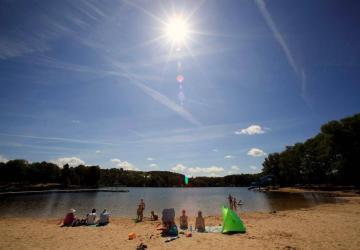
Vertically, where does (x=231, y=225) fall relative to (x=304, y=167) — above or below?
below

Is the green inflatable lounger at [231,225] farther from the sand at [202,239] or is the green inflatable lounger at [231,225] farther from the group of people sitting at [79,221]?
the group of people sitting at [79,221]

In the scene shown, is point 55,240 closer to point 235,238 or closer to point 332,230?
point 235,238

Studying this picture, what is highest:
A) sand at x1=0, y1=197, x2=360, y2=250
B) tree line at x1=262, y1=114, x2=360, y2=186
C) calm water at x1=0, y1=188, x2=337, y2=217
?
tree line at x1=262, y1=114, x2=360, y2=186

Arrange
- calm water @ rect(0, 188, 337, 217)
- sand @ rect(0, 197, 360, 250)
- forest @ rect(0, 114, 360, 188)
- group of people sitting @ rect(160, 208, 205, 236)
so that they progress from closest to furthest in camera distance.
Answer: sand @ rect(0, 197, 360, 250)
group of people sitting @ rect(160, 208, 205, 236)
calm water @ rect(0, 188, 337, 217)
forest @ rect(0, 114, 360, 188)

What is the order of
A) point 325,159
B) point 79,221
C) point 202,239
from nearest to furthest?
point 202,239 → point 79,221 → point 325,159

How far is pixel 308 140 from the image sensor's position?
338 ft

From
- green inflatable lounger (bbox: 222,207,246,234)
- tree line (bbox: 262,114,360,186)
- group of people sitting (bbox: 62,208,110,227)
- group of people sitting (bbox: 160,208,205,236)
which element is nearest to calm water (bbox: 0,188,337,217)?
group of people sitting (bbox: 62,208,110,227)

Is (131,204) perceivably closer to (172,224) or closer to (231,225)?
(172,224)

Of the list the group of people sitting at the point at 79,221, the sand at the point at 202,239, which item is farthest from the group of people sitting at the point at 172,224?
the group of people sitting at the point at 79,221

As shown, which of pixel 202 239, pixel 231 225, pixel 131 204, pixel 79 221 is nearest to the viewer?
pixel 202 239

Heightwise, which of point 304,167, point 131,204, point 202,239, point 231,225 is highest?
point 304,167

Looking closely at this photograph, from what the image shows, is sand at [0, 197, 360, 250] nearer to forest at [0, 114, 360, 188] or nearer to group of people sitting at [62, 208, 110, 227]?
group of people sitting at [62, 208, 110, 227]

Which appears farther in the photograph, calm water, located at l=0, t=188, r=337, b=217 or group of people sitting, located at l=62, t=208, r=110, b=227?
calm water, located at l=0, t=188, r=337, b=217

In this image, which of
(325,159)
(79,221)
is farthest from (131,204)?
(325,159)
